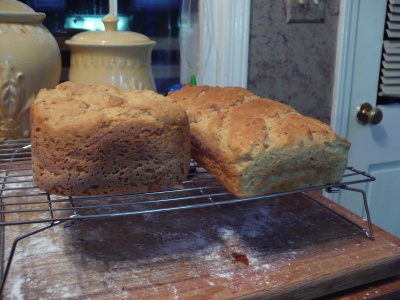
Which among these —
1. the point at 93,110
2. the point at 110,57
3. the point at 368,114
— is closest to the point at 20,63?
the point at 110,57

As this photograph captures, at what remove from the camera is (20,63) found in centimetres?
113

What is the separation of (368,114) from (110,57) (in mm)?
1035

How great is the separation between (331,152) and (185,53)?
0.94 metres

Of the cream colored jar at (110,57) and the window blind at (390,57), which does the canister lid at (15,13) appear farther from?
the window blind at (390,57)

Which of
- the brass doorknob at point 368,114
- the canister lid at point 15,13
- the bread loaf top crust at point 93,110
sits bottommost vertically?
the brass doorknob at point 368,114

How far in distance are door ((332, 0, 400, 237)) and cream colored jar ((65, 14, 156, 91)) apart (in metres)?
0.80

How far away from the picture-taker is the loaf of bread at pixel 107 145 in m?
0.74

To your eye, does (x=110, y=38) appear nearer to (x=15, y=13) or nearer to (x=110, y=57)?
(x=110, y=57)

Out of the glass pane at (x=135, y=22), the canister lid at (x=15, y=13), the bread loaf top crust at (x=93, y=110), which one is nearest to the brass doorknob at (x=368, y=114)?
the glass pane at (x=135, y=22)

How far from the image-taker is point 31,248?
80 cm

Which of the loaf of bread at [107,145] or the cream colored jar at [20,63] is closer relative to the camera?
the loaf of bread at [107,145]

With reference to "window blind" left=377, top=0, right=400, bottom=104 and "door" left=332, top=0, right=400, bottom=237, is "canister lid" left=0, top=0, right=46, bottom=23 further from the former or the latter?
"window blind" left=377, top=0, right=400, bottom=104

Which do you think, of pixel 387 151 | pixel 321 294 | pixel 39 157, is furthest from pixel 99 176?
pixel 387 151

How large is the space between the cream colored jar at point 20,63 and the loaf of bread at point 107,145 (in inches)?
13.5
